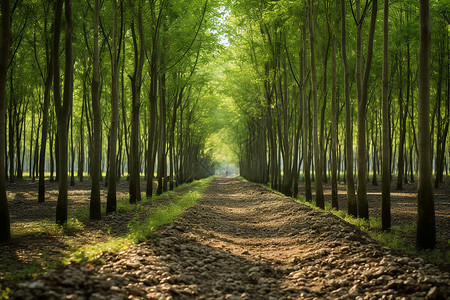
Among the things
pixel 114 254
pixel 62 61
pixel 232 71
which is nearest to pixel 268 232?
pixel 114 254

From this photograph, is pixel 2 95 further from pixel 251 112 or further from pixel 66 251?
pixel 251 112

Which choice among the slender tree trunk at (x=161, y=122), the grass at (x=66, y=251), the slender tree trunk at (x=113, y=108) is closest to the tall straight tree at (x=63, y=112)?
the grass at (x=66, y=251)

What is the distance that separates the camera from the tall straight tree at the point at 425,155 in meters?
6.68

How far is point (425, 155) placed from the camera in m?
6.72

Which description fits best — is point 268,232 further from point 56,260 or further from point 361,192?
point 56,260

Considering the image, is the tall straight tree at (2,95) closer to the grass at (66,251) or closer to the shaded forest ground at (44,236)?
the shaded forest ground at (44,236)

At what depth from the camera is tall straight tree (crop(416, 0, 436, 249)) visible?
6684mm

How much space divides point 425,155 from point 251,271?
4063mm

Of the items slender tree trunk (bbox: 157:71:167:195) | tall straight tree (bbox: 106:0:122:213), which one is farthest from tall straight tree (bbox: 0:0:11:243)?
slender tree trunk (bbox: 157:71:167:195)

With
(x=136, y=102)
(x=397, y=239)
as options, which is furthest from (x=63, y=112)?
(x=397, y=239)

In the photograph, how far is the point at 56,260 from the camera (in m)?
6.02

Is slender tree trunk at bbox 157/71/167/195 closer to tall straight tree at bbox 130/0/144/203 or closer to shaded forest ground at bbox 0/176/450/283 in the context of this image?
tall straight tree at bbox 130/0/144/203

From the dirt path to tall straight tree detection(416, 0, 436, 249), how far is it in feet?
3.28

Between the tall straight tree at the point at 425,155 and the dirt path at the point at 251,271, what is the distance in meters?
1.00
